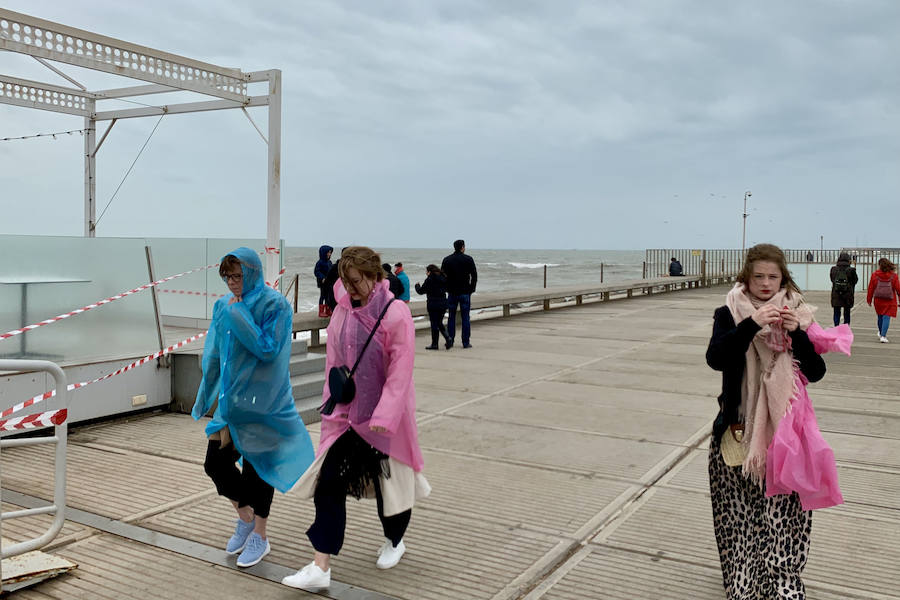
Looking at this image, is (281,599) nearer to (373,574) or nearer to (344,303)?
(373,574)

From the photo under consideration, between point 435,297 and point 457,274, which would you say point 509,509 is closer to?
point 435,297

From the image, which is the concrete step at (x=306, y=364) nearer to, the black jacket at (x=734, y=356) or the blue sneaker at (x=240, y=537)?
the blue sneaker at (x=240, y=537)

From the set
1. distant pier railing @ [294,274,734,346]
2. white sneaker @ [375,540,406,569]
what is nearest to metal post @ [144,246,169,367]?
distant pier railing @ [294,274,734,346]

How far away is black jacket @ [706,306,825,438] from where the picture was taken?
305cm

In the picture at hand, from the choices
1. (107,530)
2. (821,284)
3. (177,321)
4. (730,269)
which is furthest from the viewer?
(730,269)

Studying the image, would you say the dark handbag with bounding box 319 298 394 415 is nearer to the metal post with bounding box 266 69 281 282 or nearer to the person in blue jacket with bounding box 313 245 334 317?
the metal post with bounding box 266 69 281 282

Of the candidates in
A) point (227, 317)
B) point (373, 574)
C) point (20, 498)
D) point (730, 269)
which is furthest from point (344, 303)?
point (730, 269)

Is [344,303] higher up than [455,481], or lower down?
higher up

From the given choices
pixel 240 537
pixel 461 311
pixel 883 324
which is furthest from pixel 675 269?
pixel 240 537

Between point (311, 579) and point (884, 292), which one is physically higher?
point (884, 292)

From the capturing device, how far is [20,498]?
4.86 meters

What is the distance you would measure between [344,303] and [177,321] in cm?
527

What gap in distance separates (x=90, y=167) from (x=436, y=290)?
513 centimetres

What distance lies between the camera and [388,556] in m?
3.87
